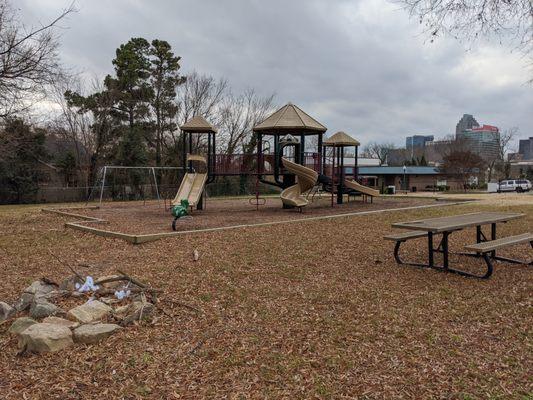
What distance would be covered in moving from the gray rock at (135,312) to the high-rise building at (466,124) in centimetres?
7952

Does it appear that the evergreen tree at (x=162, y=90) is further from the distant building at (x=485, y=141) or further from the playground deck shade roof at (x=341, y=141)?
the distant building at (x=485, y=141)

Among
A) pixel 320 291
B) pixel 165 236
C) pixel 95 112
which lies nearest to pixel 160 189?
pixel 95 112

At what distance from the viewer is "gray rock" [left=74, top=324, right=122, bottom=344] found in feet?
11.8

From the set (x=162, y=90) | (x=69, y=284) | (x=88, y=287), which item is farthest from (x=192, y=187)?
(x=162, y=90)

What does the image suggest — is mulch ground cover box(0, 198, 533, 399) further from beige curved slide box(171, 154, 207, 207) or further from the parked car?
the parked car

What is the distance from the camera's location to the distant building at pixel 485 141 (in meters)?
67.1

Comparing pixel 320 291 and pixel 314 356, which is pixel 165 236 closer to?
pixel 320 291

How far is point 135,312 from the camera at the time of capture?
13.4 feet

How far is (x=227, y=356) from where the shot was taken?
336 centimetres

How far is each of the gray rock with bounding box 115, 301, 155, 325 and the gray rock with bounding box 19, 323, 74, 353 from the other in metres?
0.51

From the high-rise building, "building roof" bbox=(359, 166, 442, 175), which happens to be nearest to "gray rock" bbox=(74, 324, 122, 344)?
"building roof" bbox=(359, 166, 442, 175)

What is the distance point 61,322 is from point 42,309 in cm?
39

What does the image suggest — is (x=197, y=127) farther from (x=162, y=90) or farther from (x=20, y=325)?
(x=162, y=90)

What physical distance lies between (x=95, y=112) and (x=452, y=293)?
31.3 metres
